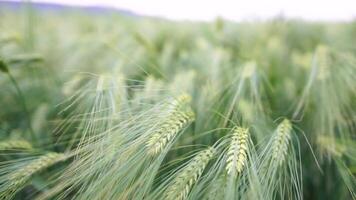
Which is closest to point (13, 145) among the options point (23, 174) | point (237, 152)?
point (23, 174)

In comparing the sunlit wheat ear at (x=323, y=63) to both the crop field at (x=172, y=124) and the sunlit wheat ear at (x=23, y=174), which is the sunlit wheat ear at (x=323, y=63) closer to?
the crop field at (x=172, y=124)

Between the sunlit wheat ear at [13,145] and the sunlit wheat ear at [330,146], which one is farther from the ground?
the sunlit wheat ear at [13,145]

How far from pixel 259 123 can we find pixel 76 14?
3.18 meters

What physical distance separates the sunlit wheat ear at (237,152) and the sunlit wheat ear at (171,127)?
108 mm

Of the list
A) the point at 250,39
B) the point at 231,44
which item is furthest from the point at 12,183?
the point at 250,39

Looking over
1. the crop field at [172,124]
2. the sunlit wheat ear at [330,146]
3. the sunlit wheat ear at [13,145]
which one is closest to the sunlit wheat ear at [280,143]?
the crop field at [172,124]

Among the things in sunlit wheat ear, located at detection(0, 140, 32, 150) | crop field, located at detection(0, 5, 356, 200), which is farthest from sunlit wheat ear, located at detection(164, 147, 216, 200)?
sunlit wheat ear, located at detection(0, 140, 32, 150)

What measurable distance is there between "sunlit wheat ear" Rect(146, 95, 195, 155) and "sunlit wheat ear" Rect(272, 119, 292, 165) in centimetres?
18

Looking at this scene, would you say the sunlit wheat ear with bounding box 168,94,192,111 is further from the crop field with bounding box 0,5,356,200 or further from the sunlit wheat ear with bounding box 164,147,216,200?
the sunlit wheat ear with bounding box 164,147,216,200

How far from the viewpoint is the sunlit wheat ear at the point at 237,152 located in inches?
21.2

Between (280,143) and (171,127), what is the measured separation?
0.24 metres

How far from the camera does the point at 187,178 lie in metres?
0.56

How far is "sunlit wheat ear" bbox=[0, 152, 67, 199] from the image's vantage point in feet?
2.03

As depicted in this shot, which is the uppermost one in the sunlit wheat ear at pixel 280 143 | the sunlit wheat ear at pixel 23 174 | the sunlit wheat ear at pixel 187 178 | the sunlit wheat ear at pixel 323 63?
the sunlit wheat ear at pixel 323 63
